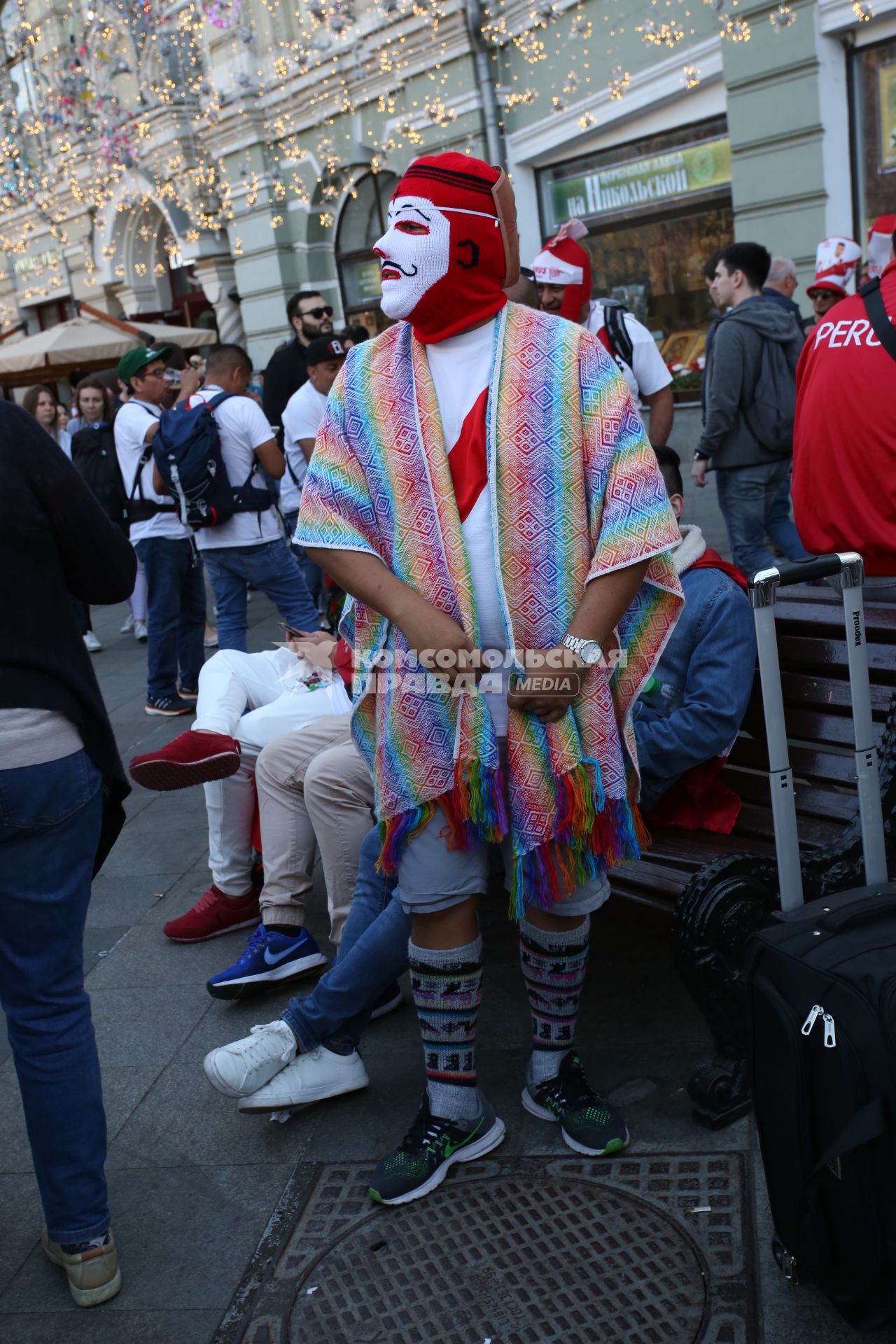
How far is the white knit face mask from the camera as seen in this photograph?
7.88ft

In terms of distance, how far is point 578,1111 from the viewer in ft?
8.81

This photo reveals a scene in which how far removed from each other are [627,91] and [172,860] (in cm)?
770

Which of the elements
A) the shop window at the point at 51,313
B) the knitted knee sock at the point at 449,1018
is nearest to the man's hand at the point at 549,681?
the knitted knee sock at the point at 449,1018

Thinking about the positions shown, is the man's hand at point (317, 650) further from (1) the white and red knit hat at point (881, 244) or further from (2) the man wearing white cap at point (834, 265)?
(2) the man wearing white cap at point (834, 265)

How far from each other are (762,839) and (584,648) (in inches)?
35.2

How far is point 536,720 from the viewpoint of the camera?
2430mm

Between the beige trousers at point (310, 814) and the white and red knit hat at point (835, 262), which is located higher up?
the white and red knit hat at point (835, 262)

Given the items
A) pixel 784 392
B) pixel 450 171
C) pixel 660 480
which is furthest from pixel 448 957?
pixel 784 392

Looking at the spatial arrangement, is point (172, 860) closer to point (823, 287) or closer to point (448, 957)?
point (448, 957)

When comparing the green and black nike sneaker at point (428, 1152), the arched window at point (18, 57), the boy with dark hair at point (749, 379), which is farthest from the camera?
the arched window at point (18, 57)

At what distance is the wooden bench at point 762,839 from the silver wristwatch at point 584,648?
1.86ft

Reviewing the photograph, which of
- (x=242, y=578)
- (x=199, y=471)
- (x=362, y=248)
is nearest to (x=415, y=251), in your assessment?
(x=199, y=471)

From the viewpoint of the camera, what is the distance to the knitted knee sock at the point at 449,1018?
8.48 feet

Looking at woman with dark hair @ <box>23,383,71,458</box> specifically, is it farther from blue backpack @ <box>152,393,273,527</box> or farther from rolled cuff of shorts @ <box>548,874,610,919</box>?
rolled cuff of shorts @ <box>548,874,610,919</box>
